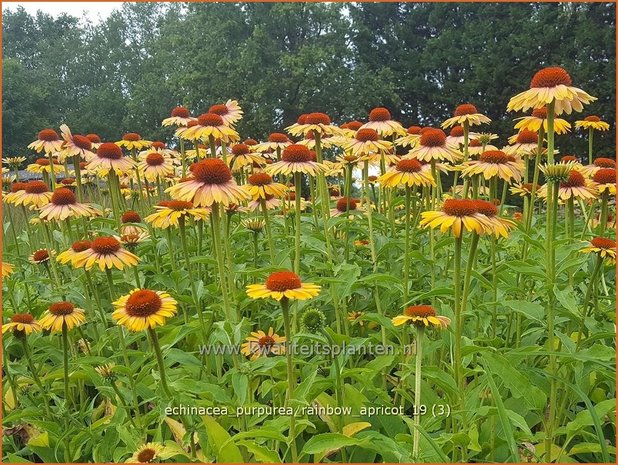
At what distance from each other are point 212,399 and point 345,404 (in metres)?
0.44

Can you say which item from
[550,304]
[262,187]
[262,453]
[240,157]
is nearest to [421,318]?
[550,304]

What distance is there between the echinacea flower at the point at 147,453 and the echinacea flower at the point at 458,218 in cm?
101

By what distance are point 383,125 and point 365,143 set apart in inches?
13.8

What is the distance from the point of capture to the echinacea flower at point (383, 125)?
2.89m

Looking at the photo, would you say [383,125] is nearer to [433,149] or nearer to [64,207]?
[433,149]

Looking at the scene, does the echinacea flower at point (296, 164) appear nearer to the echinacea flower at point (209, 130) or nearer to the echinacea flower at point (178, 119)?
the echinacea flower at point (209, 130)

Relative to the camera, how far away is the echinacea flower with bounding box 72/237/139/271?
202 cm

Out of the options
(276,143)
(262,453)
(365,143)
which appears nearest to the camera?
(262,453)

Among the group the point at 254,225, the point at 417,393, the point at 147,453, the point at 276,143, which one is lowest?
the point at 147,453

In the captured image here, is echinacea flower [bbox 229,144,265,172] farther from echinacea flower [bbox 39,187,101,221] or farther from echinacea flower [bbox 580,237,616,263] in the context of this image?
echinacea flower [bbox 580,237,616,263]

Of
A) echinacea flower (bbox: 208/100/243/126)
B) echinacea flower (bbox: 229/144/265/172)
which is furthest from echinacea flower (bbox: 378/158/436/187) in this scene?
echinacea flower (bbox: 229/144/265/172)

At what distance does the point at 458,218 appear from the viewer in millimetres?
1627

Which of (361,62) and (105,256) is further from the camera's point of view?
(361,62)

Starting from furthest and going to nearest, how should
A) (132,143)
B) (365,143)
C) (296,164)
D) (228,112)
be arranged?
(132,143) → (228,112) → (365,143) → (296,164)
